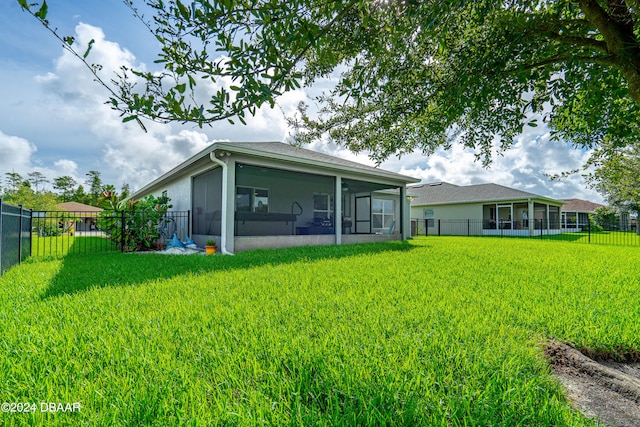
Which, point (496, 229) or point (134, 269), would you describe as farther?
point (496, 229)

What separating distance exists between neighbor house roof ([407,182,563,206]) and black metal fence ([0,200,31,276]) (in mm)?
18443

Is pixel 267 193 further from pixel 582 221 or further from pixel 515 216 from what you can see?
pixel 582 221

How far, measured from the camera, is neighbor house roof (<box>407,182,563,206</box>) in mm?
21172

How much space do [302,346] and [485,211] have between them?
24694mm

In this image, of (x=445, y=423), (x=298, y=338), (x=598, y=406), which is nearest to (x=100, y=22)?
(x=298, y=338)

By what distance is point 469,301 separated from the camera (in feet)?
11.6

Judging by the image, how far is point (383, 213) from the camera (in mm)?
16938

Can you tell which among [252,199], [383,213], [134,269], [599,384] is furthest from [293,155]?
[383,213]

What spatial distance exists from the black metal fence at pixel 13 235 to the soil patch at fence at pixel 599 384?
7813 mm

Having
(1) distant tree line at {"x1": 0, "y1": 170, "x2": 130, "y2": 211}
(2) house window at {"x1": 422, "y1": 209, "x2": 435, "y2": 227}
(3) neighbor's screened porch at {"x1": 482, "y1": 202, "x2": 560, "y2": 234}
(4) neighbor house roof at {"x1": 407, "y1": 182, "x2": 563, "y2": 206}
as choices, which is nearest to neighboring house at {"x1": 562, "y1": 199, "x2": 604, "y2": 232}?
(3) neighbor's screened porch at {"x1": 482, "y1": 202, "x2": 560, "y2": 234}

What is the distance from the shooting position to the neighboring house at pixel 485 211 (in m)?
21.3

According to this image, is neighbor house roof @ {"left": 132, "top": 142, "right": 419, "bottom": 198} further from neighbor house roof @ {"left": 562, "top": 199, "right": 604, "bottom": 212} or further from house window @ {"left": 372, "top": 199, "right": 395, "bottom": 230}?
neighbor house roof @ {"left": 562, "top": 199, "right": 604, "bottom": 212}

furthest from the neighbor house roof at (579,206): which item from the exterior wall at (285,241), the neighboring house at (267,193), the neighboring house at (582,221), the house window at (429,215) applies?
the exterior wall at (285,241)

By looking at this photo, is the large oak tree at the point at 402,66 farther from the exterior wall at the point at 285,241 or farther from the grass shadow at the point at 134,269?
the exterior wall at the point at 285,241
